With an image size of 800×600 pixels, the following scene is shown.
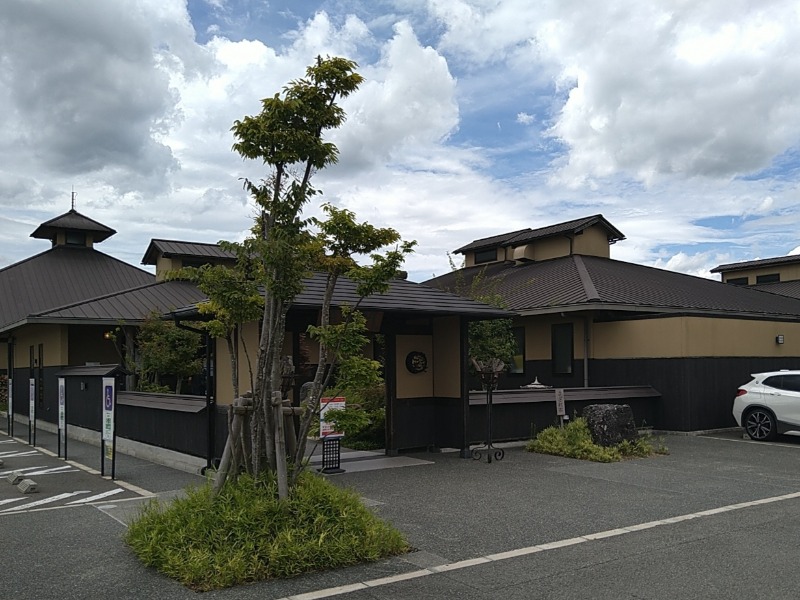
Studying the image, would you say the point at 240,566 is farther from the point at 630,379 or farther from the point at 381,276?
the point at 630,379

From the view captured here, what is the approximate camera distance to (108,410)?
10859 mm

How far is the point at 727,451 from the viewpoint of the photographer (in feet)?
44.7

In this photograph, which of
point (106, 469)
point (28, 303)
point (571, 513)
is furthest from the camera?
point (28, 303)

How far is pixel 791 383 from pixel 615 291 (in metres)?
5.73

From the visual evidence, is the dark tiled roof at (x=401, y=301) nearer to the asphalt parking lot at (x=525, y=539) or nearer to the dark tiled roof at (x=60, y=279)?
the asphalt parking lot at (x=525, y=539)

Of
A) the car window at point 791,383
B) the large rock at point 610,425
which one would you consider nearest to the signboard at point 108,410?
the large rock at point 610,425

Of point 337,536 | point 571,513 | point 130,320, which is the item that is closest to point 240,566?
point 337,536

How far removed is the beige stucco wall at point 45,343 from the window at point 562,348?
12821 mm

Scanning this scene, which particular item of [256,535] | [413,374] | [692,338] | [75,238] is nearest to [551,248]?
[692,338]

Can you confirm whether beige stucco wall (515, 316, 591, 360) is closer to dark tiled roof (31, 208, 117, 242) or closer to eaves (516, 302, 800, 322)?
eaves (516, 302, 800, 322)

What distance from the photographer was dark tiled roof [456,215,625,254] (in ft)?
79.3

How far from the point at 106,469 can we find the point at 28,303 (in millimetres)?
15516

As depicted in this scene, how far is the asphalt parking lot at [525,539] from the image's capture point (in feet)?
18.4

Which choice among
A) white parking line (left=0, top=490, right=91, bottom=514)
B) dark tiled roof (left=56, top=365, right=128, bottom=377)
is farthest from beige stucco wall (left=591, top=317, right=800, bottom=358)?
white parking line (left=0, top=490, right=91, bottom=514)
